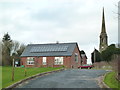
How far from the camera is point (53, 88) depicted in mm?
14273

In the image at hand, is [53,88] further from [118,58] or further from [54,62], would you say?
[54,62]

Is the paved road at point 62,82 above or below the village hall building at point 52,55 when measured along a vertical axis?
below

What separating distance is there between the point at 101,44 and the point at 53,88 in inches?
3162

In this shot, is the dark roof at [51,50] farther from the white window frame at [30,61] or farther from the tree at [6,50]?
the tree at [6,50]

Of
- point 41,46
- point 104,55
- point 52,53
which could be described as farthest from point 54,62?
point 104,55

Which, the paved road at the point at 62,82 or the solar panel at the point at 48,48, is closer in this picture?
the paved road at the point at 62,82

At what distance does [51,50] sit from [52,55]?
1897 mm

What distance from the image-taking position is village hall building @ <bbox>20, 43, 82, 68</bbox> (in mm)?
52134

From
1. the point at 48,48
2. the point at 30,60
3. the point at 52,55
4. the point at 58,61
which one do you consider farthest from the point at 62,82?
the point at 30,60

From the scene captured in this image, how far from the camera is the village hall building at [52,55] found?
171 feet

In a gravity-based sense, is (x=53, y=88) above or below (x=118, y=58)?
below

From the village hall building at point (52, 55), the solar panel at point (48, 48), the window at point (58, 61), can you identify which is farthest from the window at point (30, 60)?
the window at point (58, 61)

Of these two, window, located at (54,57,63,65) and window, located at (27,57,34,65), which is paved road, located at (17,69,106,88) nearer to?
window, located at (54,57,63,65)

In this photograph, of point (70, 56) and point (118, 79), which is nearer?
point (118, 79)
